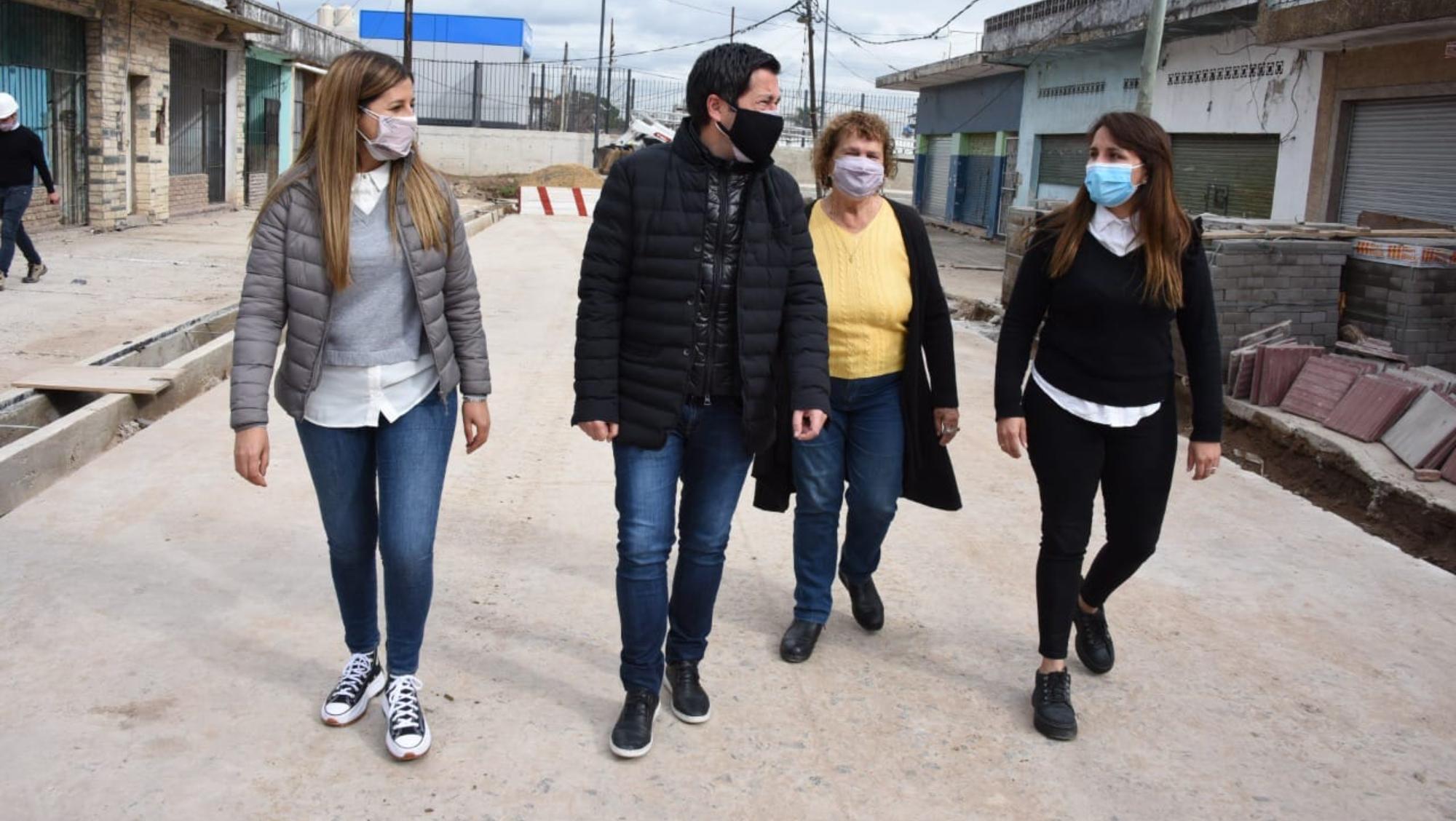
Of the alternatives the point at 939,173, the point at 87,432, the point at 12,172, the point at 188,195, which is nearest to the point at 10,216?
the point at 12,172

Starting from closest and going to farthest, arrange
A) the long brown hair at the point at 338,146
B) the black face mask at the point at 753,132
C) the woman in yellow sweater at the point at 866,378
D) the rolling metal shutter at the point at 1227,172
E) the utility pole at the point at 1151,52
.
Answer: the long brown hair at the point at 338,146 → the black face mask at the point at 753,132 → the woman in yellow sweater at the point at 866,378 → the utility pole at the point at 1151,52 → the rolling metal shutter at the point at 1227,172

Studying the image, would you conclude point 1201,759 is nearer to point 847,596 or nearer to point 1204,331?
point 1204,331

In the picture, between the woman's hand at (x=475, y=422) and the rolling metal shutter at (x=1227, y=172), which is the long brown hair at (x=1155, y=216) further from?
the rolling metal shutter at (x=1227, y=172)

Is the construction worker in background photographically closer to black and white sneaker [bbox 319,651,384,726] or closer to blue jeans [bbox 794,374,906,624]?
black and white sneaker [bbox 319,651,384,726]

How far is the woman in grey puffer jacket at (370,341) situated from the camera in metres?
3.24

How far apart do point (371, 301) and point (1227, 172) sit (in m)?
17.7

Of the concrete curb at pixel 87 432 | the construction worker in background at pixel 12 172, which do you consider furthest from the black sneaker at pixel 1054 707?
the construction worker in background at pixel 12 172

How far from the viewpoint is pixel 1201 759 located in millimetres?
3656

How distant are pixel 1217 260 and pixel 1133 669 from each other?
18.5 ft

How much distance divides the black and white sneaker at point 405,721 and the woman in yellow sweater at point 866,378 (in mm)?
1273

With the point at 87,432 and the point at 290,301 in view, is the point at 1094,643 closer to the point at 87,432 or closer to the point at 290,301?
the point at 290,301

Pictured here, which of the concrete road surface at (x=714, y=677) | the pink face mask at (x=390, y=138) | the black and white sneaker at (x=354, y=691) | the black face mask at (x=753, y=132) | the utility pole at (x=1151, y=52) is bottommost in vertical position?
the concrete road surface at (x=714, y=677)

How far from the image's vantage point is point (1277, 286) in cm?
930

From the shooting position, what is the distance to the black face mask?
332 cm
